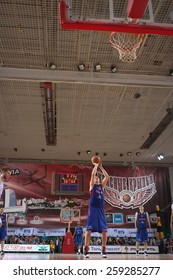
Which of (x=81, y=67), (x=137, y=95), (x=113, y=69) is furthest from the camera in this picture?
(x=137, y=95)

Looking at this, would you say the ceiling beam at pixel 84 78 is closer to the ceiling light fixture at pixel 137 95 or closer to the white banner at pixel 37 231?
the ceiling light fixture at pixel 137 95

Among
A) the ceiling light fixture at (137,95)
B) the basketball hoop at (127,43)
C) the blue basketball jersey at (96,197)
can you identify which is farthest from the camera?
the ceiling light fixture at (137,95)

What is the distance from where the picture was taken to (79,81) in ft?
34.6

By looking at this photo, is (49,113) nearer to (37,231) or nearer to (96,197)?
(96,197)

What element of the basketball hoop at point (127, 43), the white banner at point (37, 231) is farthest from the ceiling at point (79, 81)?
the white banner at point (37, 231)

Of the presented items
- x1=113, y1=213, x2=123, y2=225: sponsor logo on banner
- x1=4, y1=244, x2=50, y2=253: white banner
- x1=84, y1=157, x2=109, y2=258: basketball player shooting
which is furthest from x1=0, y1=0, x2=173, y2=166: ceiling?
x1=4, y1=244, x2=50, y2=253: white banner

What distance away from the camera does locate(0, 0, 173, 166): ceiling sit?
8.10 m

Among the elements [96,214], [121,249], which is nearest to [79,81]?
[96,214]

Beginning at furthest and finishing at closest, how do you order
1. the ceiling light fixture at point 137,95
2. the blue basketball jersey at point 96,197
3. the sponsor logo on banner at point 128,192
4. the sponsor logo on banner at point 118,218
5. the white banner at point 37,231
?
the sponsor logo on banner at point 128,192 < the sponsor logo on banner at point 118,218 < the white banner at point 37,231 < the ceiling light fixture at point 137,95 < the blue basketball jersey at point 96,197

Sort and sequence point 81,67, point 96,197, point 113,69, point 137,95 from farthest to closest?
point 137,95, point 113,69, point 81,67, point 96,197

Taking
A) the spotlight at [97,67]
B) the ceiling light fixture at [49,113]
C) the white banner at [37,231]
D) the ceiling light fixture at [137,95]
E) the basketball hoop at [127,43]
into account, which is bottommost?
Result: the white banner at [37,231]

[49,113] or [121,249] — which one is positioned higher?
[49,113]

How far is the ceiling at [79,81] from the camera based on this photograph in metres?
8.10

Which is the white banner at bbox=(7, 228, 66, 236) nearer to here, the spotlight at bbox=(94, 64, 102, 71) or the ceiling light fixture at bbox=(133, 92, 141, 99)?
the ceiling light fixture at bbox=(133, 92, 141, 99)
